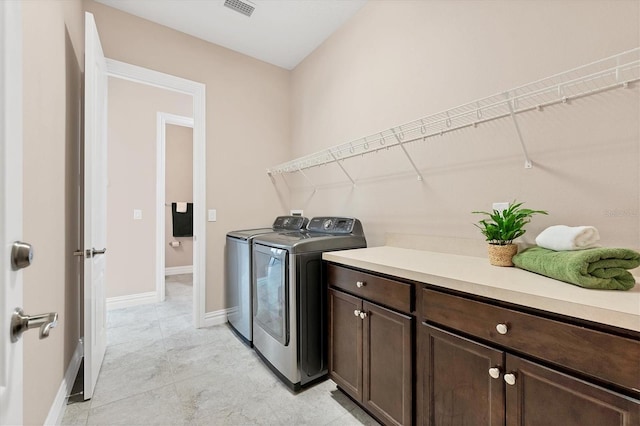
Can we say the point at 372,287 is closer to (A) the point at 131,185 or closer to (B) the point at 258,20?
(B) the point at 258,20

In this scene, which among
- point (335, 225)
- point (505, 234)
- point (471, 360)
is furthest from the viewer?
point (335, 225)

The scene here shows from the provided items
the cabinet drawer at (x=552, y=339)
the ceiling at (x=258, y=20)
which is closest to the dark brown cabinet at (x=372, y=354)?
the cabinet drawer at (x=552, y=339)

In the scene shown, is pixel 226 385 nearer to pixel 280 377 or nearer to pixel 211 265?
pixel 280 377

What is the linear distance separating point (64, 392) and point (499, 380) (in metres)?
2.24

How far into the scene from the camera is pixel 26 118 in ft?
3.72

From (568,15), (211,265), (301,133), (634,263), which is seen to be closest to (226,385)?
(211,265)

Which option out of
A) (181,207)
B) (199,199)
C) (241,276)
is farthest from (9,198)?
(181,207)

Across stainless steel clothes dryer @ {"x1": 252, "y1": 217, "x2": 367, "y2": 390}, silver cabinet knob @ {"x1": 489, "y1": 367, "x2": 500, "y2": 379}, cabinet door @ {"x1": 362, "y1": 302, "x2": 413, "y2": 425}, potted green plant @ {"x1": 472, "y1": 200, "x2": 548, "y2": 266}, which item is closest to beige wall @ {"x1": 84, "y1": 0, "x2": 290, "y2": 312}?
stainless steel clothes dryer @ {"x1": 252, "y1": 217, "x2": 367, "y2": 390}

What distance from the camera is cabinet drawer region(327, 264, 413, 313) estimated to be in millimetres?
1254

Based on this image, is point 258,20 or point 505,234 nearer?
point 505,234

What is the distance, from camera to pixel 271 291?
198 cm

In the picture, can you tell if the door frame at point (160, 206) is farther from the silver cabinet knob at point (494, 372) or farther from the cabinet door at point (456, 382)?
the silver cabinet knob at point (494, 372)

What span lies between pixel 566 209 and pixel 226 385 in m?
2.09

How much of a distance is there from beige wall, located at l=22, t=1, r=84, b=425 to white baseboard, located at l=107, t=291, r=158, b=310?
144 cm
